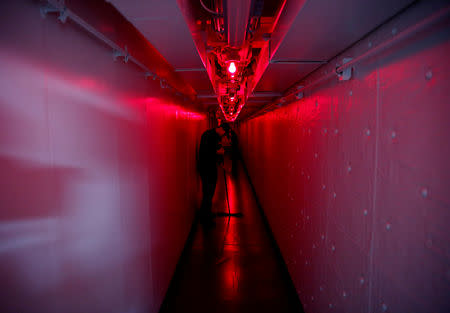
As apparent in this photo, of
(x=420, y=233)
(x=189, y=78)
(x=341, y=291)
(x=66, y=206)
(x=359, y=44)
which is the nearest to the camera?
(x=420, y=233)

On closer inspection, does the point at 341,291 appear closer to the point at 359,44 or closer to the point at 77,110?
the point at 359,44

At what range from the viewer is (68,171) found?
33.3 inches

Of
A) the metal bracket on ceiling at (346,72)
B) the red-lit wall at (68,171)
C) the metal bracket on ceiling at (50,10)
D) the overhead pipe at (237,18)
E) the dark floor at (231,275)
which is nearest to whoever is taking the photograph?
the red-lit wall at (68,171)

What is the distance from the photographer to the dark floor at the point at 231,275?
2.04 metres

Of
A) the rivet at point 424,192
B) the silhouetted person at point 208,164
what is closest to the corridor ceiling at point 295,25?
the rivet at point 424,192

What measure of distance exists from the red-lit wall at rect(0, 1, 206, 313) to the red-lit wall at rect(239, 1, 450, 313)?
1261mm

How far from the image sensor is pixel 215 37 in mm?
2029

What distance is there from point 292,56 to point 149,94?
1098mm

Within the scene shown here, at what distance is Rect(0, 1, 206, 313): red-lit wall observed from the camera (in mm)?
630

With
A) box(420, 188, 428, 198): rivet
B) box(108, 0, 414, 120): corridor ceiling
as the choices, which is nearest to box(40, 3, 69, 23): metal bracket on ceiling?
box(108, 0, 414, 120): corridor ceiling

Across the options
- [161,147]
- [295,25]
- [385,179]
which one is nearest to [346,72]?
[295,25]

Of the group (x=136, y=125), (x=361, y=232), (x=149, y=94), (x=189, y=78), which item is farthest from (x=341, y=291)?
(x=189, y=78)

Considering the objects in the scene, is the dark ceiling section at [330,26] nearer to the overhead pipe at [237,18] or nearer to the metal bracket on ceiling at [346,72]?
the metal bracket on ceiling at [346,72]

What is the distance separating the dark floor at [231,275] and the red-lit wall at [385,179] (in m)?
0.60
